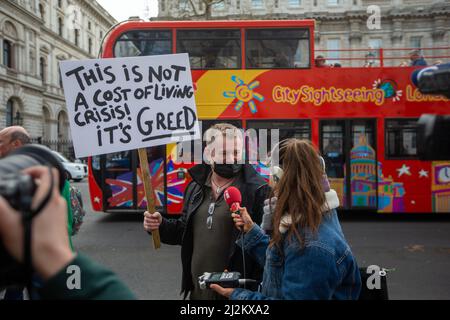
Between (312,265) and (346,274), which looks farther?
(346,274)

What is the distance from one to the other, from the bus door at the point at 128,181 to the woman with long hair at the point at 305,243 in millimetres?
6505

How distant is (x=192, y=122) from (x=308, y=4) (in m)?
Answer: 41.0

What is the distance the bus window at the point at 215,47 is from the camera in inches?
325

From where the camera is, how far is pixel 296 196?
1.75m

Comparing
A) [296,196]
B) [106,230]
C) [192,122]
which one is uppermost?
[192,122]

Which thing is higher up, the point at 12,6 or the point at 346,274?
A: the point at 12,6

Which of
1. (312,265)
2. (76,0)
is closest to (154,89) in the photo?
(312,265)

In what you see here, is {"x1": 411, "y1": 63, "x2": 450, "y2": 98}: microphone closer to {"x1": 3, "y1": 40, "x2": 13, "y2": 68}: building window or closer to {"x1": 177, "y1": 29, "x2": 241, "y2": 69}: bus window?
{"x1": 177, "y1": 29, "x2": 241, "y2": 69}: bus window

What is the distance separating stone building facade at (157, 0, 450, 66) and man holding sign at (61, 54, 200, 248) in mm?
35321

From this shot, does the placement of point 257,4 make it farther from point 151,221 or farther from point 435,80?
point 435,80

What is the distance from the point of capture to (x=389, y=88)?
8.26 m

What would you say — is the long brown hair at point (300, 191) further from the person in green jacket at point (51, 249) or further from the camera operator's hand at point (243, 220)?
the person in green jacket at point (51, 249)
